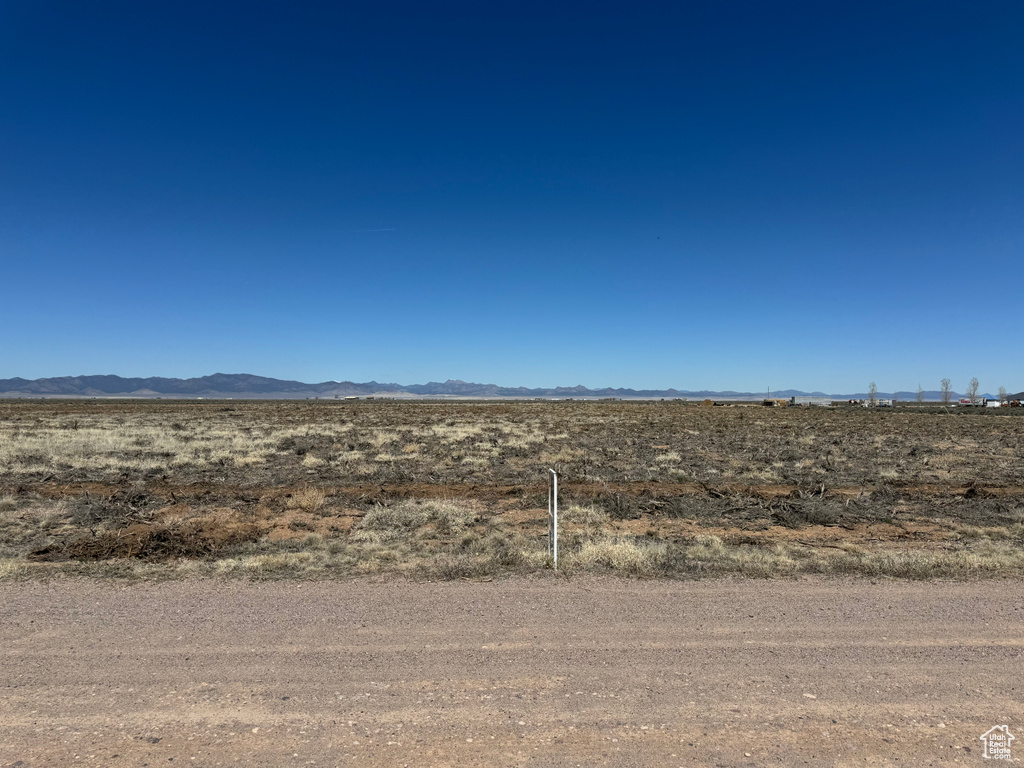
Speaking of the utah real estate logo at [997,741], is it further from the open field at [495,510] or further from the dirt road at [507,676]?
the open field at [495,510]

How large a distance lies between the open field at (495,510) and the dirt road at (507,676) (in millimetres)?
1254

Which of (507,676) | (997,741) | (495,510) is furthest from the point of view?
(495,510)

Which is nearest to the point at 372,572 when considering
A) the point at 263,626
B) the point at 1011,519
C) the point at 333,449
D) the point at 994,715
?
the point at 263,626

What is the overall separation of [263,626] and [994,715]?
19.9 ft

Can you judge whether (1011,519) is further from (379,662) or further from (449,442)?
(449,442)

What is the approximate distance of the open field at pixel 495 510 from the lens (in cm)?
819

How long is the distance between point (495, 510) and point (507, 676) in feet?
28.0

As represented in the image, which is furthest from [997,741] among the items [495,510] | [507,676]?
[495,510]

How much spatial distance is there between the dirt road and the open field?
1254 millimetres

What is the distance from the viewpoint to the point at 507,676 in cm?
468

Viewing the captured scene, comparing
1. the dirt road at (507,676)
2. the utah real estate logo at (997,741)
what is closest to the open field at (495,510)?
the dirt road at (507,676)

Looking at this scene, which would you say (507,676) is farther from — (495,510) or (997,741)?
(495,510)

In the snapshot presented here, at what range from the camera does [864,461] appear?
22250mm

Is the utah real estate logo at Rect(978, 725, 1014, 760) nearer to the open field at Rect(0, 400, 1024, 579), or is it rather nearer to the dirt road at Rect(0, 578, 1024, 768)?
the dirt road at Rect(0, 578, 1024, 768)
